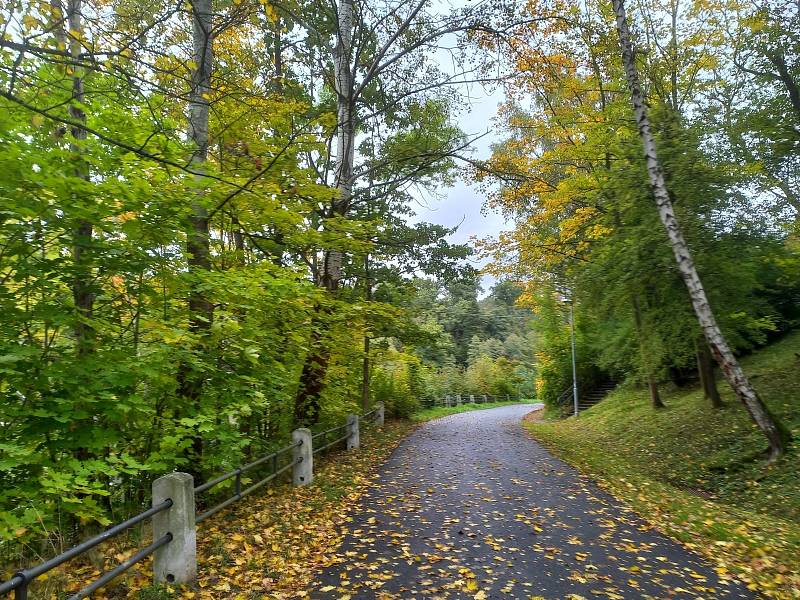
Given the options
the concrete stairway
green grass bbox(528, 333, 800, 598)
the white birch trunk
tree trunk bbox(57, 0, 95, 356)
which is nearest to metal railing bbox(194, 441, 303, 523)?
tree trunk bbox(57, 0, 95, 356)

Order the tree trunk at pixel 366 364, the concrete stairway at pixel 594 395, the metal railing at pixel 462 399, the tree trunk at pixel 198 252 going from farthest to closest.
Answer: the metal railing at pixel 462 399 → the concrete stairway at pixel 594 395 → the tree trunk at pixel 366 364 → the tree trunk at pixel 198 252

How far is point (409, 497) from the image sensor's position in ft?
25.6

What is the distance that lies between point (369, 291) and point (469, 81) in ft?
24.3

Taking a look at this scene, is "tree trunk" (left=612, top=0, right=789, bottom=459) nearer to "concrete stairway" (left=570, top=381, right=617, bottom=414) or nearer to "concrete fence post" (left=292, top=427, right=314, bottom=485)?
"concrete fence post" (left=292, top=427, right=314, bottom=485)

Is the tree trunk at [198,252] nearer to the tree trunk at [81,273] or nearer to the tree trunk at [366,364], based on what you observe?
the tree trunk at [81,273]

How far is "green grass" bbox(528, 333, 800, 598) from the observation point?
18.4ft

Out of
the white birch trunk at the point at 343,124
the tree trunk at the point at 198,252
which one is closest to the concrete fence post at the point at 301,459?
the tree trunk at the point at 198,252

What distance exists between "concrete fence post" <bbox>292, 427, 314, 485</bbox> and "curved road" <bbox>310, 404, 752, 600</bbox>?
1.12m

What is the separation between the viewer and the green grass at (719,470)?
221 inches

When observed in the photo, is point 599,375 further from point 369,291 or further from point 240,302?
point 240,302

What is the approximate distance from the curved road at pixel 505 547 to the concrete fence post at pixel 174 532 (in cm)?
123

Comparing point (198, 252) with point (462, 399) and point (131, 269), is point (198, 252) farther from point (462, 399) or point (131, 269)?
point (462, 399)

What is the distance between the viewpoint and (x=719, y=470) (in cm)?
1022

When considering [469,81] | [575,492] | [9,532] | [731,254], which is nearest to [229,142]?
[469,81]
